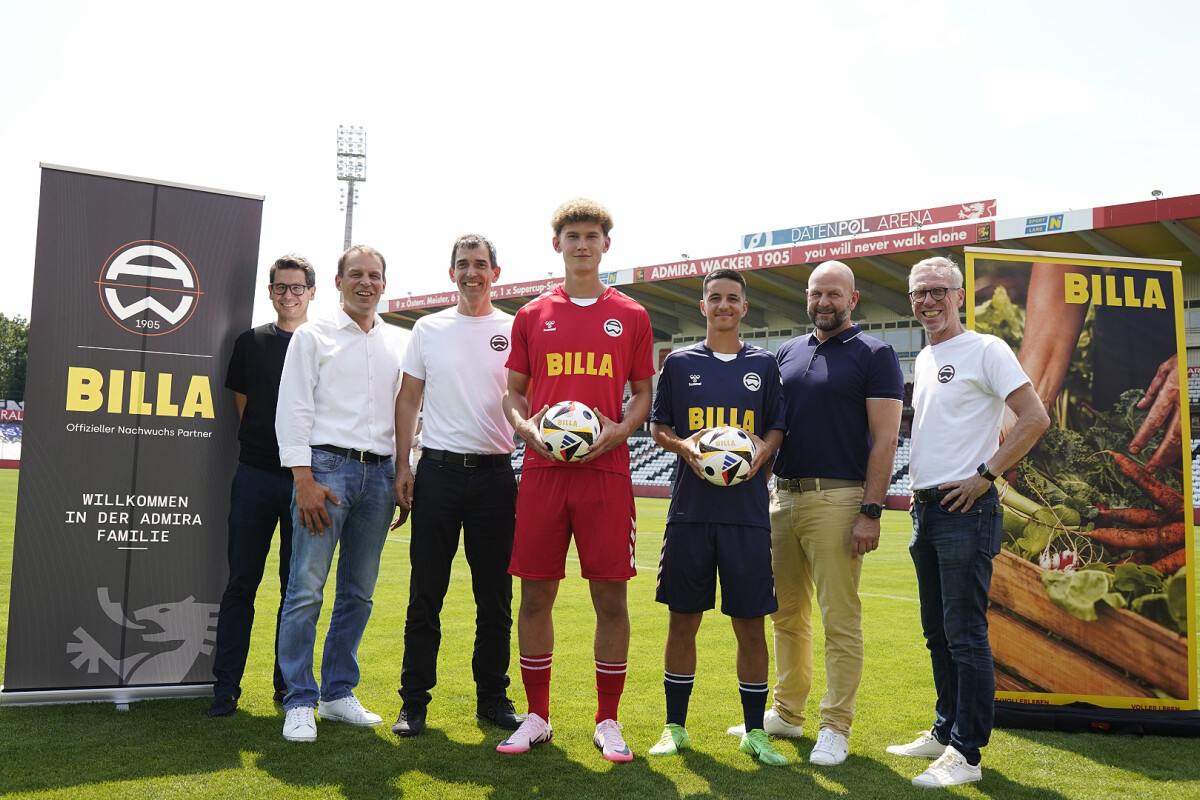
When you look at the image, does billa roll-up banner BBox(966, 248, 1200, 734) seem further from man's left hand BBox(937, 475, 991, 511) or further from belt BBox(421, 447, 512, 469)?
belt BBox(421, 447, 512, 469)

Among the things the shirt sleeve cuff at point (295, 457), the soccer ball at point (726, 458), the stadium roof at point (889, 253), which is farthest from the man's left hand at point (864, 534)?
the stadium roof at point (889, 253)

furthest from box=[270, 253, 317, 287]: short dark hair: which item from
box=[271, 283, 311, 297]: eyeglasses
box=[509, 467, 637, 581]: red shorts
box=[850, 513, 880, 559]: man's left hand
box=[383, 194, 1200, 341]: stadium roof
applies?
box=[383, 194, 1200, 341]: stadium roof

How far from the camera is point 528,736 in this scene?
3.72m

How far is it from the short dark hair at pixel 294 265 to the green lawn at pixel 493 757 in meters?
2.18

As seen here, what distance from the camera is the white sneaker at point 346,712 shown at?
4008 mm

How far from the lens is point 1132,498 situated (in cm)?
463

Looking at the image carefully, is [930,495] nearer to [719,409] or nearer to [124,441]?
[719,409]

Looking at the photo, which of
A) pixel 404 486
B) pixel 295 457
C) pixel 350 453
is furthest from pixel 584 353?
pixel 295 457

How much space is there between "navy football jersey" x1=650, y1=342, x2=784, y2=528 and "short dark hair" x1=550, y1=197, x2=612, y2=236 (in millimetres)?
689

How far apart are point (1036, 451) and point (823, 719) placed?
1.98 meters

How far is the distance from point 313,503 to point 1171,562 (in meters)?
4.40

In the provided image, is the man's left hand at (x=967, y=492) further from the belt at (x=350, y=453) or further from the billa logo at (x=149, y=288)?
the billa logo at (x=149, y=288)

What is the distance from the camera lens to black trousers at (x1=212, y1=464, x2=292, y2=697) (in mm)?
4199

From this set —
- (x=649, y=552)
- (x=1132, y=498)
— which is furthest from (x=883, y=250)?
(x=1132, y=498)
